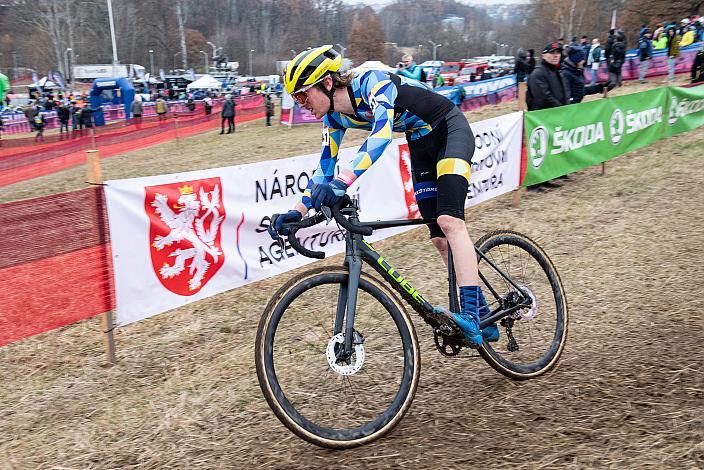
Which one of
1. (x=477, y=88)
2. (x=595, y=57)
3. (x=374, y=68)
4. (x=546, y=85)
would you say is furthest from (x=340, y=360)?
(x=595, y=57)

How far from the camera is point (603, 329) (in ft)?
15.9

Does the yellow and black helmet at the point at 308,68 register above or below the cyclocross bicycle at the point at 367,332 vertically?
above

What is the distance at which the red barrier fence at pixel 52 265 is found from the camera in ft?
15.6

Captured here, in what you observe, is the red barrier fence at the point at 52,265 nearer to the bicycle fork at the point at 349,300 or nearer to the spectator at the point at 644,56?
the bicycle fork at the point at 349,300

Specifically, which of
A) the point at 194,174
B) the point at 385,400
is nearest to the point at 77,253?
the point at 194,174

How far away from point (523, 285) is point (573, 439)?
1.18 metres

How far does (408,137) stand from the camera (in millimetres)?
3988

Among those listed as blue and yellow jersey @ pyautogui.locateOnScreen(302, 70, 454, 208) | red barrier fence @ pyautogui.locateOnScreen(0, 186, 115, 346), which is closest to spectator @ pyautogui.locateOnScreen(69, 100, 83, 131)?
red barrier fence @ pyautogui.locateOnScreen(0, 186, 115, 346)

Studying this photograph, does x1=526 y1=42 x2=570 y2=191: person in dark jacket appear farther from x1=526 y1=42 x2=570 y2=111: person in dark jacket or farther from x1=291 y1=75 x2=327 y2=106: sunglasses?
x1=291 y1=75 x2=327 y2=106: sunglasses

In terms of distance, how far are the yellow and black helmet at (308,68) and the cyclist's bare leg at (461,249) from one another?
1.14 metres

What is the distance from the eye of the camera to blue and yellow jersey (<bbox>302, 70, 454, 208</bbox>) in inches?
129

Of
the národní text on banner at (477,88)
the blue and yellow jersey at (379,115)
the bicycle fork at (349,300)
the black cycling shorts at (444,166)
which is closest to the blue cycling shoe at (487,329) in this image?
the black cycling shorts at (444,166)

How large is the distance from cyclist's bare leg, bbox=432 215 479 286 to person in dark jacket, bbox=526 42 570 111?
711 cm

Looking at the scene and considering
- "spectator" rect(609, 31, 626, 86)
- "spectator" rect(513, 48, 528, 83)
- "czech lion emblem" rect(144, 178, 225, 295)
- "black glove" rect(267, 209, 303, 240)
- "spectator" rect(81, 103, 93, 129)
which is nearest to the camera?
"black glove" rect(267, 209, 303, 240)
